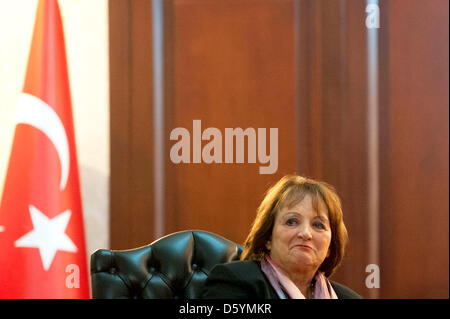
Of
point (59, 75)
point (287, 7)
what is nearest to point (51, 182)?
point (59, 75)

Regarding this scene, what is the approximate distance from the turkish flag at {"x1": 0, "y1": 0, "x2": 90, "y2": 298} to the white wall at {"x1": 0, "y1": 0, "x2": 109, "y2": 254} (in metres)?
0.11

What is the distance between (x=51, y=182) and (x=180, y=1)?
0.95 metres

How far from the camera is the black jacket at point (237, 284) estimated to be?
5.54ft

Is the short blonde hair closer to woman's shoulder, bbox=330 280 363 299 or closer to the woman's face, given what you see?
the woman's face

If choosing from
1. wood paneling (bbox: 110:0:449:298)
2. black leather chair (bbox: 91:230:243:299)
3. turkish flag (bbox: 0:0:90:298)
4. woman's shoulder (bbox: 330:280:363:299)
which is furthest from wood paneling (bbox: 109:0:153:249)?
woman's shoulder (bbox: 330:280:363:299)

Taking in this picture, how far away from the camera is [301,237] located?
67.4 inches

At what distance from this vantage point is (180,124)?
2621 mm

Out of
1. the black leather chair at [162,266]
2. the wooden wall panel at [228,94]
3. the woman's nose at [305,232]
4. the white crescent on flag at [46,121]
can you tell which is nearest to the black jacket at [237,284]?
the woman's nose at [305,232]

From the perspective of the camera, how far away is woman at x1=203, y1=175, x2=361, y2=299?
5.57 feet

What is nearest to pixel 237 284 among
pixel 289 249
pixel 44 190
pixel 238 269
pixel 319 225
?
pixel 238 269

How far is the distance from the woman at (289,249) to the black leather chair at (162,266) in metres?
0.23

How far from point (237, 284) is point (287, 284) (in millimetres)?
142

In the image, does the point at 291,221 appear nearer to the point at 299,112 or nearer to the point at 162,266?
the point at 162,266
